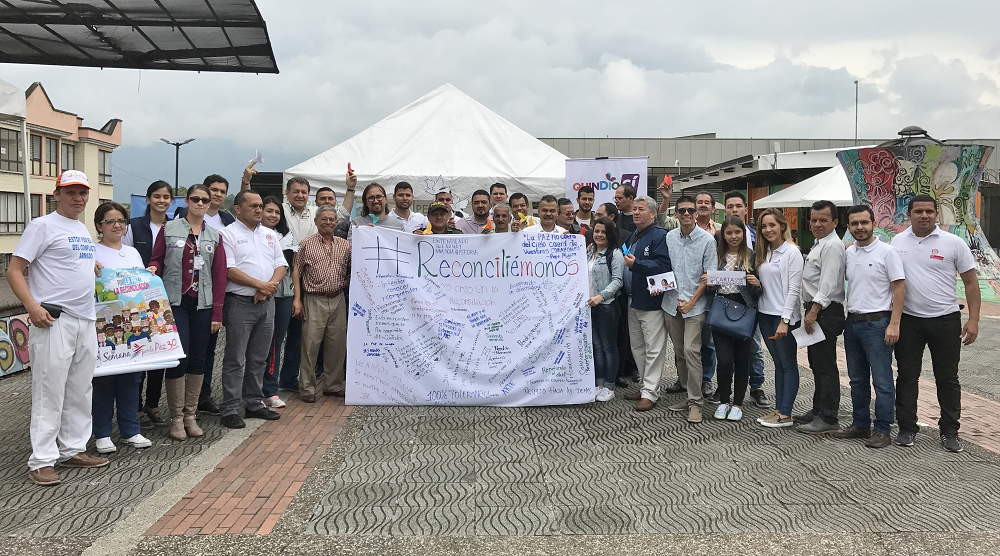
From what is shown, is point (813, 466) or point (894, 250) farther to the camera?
point (894, 250)

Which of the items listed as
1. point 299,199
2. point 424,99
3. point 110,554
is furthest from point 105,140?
point 110,554

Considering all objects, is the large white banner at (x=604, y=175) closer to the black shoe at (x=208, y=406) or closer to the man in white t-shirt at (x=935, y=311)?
the man in white t-shirt at (x=935, y=311)

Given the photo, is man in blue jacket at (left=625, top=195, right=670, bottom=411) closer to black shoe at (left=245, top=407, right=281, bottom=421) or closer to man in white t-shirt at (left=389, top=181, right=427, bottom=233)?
man in white t-shirt at (left=389, top=181, right=427, bottom=233)

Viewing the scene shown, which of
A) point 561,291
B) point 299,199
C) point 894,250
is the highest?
point 299,199

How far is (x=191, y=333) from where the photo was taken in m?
5.55

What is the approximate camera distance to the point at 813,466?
4859mm

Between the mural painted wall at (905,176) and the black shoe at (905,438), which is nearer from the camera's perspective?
the black shoe at (905,438)

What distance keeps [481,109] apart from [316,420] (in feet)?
25.5

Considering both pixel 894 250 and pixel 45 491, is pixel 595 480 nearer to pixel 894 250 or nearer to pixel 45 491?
pixel 894 250

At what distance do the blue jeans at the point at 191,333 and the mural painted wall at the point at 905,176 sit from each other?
6316mm

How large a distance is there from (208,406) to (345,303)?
1.55 metres

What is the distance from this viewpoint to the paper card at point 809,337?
5.52 m

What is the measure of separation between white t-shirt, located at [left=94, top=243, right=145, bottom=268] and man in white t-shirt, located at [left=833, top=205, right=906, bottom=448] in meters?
5.42

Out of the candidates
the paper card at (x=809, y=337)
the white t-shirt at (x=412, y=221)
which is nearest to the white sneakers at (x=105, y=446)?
the white t-shirt at (x=412, y=221)
